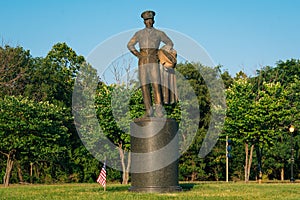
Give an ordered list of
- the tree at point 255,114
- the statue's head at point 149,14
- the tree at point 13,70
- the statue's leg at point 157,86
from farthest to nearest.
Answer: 1. the tree at point 13,70
2. the tree at point 255,114
3. the statue's head at point 149,14
4. the statue's leg at point 157,86

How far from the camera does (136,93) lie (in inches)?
1219

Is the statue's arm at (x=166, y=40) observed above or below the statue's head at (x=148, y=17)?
below

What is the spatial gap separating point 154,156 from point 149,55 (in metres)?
2.75

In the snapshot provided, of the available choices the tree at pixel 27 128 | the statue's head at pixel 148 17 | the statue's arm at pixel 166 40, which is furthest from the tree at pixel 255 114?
the statue's head at pixel 148 17

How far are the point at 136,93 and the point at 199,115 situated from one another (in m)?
9.72

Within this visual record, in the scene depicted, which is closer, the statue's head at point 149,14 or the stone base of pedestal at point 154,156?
the stone base of pedestal at point 154,156

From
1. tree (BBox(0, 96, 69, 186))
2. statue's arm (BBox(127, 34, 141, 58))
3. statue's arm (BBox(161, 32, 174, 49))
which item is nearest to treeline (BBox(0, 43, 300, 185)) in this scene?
tree (BBox(0, 96, 69, 186))

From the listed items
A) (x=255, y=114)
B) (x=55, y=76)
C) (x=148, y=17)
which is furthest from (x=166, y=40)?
(x=55, y=76)

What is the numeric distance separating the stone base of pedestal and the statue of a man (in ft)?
1.77

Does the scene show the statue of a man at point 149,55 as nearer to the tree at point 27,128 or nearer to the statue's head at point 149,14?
the statue's head at point 149,14

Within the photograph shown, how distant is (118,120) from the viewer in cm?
3098

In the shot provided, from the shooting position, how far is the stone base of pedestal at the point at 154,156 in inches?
481

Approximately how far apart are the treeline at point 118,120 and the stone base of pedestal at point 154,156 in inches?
605

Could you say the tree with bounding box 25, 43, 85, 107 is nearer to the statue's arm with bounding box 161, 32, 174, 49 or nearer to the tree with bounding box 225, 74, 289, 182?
the tree with bounding box 225, 74, 289, 182
